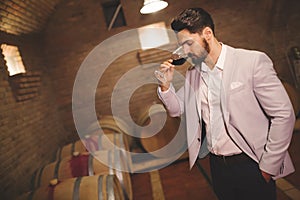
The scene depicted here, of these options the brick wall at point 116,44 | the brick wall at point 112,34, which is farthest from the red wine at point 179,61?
the brick wall at point 112,34

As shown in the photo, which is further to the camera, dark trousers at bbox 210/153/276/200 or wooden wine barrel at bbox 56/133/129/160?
wooden wine barrel at bbox 56/133/129/160

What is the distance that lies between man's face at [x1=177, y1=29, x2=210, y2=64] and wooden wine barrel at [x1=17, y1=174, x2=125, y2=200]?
4.53 ft

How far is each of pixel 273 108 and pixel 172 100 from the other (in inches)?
27.5

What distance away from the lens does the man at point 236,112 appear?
1.38 m

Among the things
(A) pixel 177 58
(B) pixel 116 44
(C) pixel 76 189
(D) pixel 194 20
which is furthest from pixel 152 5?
(C) pixel 76 189

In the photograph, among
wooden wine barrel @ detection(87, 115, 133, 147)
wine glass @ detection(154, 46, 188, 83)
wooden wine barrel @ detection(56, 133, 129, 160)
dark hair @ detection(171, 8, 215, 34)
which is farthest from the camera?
wooden wine barrel @ detection(87, 115, 133, 147)

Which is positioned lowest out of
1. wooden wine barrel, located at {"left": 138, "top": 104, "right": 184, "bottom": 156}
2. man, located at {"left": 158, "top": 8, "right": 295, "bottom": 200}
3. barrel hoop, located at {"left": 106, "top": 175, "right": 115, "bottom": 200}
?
wooden wine barrel, located at {"left": 138, "top": 104, "right": 184, "bottom": 156}

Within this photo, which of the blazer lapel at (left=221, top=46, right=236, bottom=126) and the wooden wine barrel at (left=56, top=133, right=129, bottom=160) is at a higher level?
the blazer lapel at (left=221, top=46, right=236, bottom=126)

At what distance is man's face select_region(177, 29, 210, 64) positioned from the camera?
1.52 m

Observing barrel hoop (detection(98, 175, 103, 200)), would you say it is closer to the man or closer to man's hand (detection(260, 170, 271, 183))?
the man

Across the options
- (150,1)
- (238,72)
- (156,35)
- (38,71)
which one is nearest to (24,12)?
(38,71)

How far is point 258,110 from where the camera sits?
1.45 m

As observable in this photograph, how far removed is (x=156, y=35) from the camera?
5184mm

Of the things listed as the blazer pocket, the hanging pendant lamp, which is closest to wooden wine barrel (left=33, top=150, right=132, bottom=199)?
the blazer pocket
